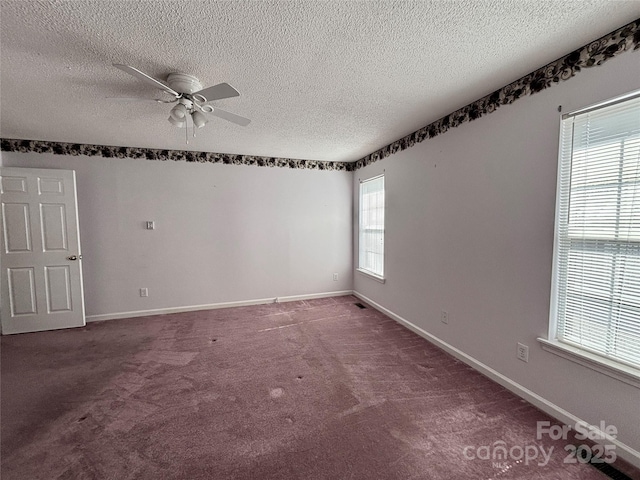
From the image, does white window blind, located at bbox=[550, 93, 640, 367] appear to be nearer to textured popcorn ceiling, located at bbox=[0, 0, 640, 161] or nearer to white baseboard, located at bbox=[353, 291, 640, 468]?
white baseboard, located at bbox=[353, 291, 640, 468]

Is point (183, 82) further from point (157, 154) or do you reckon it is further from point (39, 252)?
point (39, 252)

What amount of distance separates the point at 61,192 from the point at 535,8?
4.89 m

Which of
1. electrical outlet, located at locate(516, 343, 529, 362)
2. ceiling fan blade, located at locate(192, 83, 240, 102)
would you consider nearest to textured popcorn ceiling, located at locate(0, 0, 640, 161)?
ceiling fan blade, located at locate(192, 83, 240, 102)

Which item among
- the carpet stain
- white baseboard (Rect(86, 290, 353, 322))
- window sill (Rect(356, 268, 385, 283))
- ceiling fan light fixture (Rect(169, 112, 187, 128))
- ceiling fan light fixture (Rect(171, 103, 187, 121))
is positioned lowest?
the carpet stain

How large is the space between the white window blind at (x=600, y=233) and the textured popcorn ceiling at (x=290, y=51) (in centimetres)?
57

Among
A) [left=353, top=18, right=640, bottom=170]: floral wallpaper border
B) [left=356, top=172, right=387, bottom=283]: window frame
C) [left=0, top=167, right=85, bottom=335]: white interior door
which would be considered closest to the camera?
[left=353, top=18, right=640, bottom=170]: floral wallpaper border

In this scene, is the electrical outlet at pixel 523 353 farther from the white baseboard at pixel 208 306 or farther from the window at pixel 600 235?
the white baseboard at pixel 208 306

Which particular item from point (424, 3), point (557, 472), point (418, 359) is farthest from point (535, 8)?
point (418, 359)

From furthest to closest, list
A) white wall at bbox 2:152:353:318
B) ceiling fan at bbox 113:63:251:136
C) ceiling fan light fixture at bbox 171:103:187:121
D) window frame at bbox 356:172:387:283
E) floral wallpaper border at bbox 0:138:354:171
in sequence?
window frame at bbox 356:172:387:283, white wall at bbox 2:152:353:318, floral wallpaper border at bbox 0:138:354:171, ceiling fan light fixture at bbox 171:103:187:121, ceiling fan at bbox 113:63:251:136

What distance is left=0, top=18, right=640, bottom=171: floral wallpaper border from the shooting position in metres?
1.52

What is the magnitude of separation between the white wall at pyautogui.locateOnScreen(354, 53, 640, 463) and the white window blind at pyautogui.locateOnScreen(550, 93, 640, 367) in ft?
0.26

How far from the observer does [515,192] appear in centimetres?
205

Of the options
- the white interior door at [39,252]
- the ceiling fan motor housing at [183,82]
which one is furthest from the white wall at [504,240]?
the white interior door at [39,252]

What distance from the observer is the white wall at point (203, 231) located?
3666mm
